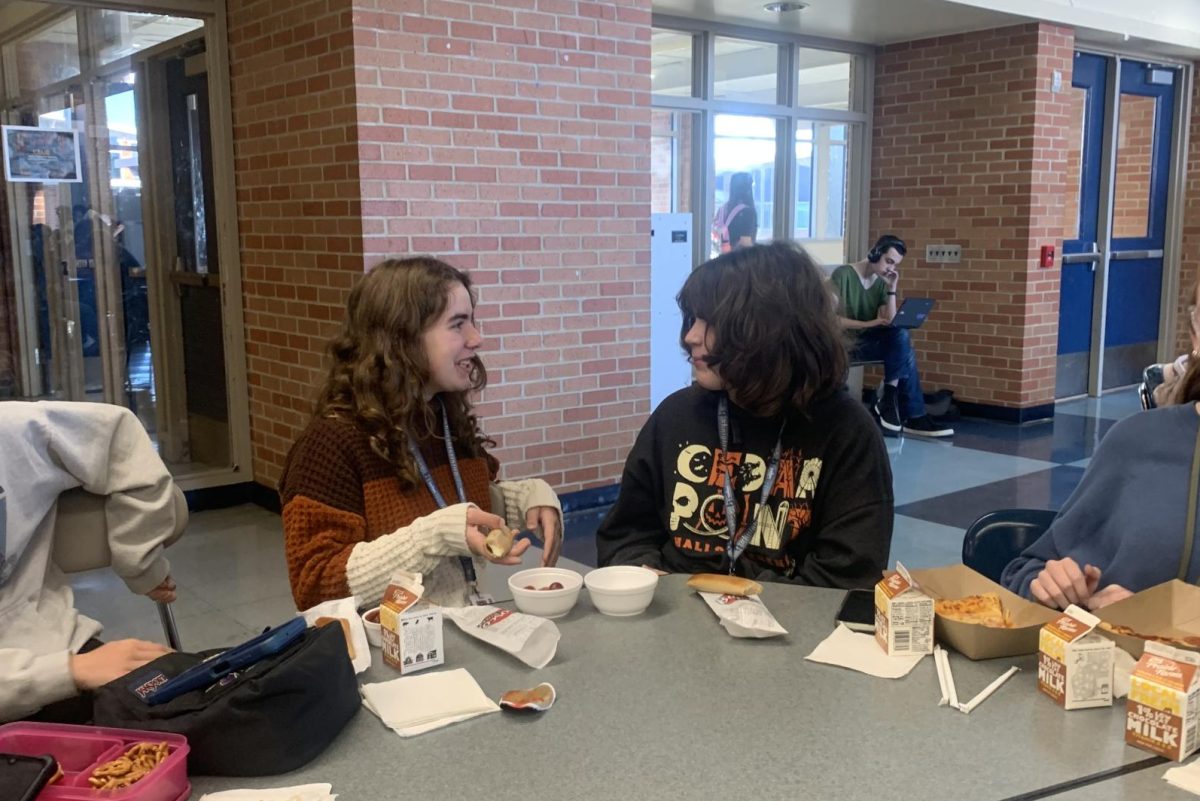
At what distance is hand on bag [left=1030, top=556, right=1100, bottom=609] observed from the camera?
5.41ft

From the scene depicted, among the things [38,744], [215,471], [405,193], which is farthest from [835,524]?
[215,471]

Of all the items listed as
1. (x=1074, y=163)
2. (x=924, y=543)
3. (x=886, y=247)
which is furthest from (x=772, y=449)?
(x=1074, y=163)

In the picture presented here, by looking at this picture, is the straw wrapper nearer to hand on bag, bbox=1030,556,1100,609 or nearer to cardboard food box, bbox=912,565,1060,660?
cardboard food box, bbox=912,565,1060,660

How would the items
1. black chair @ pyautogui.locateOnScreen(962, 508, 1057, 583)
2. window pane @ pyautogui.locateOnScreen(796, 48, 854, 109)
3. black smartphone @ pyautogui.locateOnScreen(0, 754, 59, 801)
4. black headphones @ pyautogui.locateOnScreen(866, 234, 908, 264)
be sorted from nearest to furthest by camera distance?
black smartphone @ pyautogui.locateOnScreen(0, 754, 59, 801) → black chair @ pyautogui.locateOnScreen(962, 508, 1057, 583) → black headphones @ pyautogui.locateOnScreen(866, 234, 908, 264) → window pane @ pyautogui.locateOnScreen(796, 48, 854, 109)

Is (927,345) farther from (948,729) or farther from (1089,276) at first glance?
(948,729)

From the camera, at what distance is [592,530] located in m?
4.54

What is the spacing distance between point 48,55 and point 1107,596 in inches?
177

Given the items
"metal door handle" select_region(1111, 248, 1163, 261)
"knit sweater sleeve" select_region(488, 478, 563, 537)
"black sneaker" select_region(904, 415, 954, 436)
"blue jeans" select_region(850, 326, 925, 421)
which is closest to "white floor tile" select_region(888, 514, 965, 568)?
"blue jeans" select_region(850, 326, 925, 421)

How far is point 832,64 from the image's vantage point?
7.54 meters

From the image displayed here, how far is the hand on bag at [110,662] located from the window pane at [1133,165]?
315 inches

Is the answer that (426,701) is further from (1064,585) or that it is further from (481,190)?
(481,190)

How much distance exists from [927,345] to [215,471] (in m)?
4.97

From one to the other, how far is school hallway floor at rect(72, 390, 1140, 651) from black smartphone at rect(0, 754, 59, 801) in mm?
1122

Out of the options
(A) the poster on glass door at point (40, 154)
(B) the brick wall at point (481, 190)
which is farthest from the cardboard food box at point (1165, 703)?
(A) the poster on glass door at point (40, 154)
